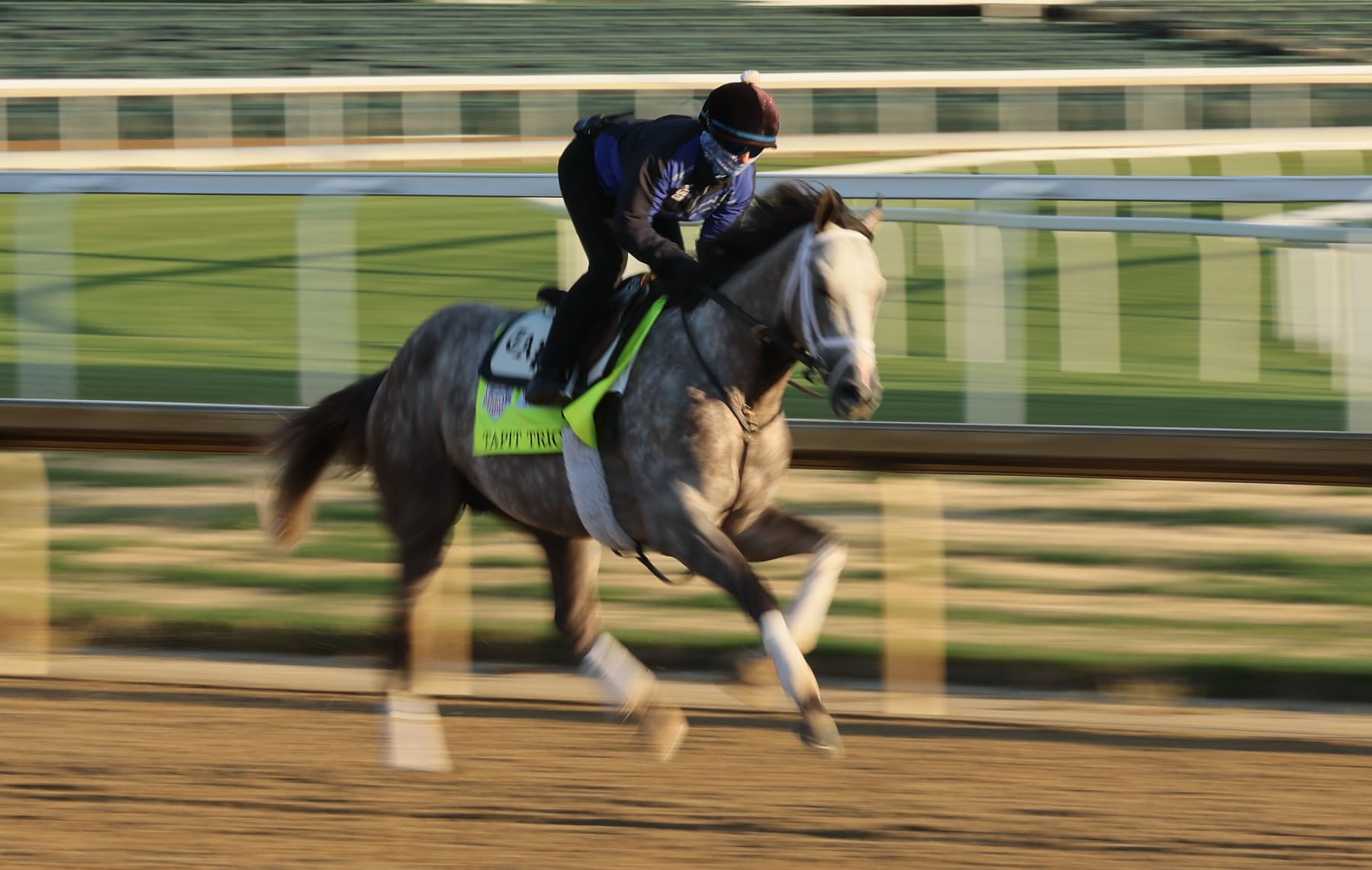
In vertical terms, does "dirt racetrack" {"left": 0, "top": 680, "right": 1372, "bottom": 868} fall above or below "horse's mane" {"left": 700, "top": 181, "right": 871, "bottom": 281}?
below

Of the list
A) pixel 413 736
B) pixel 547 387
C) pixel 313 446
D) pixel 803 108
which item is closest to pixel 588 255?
pixel 547 387

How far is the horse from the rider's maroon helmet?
12cm

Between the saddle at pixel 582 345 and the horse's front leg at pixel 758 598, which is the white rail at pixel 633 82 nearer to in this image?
the saddle at pixel 582 345

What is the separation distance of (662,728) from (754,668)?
0.24 metres

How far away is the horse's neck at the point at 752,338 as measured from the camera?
353 cm

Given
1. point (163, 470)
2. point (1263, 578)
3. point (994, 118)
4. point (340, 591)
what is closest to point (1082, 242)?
point (1263, 578)

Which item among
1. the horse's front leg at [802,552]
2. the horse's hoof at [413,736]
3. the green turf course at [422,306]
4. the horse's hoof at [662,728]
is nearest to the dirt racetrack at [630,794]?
the horse's hoof at [413,736]

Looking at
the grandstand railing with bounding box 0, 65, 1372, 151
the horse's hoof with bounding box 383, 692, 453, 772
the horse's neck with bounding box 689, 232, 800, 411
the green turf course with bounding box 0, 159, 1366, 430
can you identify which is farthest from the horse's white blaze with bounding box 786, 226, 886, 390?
the grandstand railing with bounding box 0, 65, 1372, 151

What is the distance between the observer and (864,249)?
3.36 meters

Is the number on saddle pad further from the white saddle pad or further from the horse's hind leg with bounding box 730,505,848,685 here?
the horse's hind leg with bounding box 730,505,848,685

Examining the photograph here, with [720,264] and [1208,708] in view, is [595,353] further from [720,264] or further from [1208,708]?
[1208,708]

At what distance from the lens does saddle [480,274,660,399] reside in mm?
3814

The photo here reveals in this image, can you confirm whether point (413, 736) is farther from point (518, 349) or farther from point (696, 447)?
point (696, 447)

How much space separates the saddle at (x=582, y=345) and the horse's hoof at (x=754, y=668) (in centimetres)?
69
